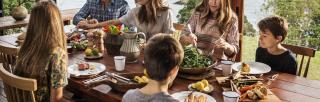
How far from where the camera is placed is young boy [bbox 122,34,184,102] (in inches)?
60.4

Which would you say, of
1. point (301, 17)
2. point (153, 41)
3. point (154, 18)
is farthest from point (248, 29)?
point (153, 41)

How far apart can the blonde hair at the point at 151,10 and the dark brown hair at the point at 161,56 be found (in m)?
1.45

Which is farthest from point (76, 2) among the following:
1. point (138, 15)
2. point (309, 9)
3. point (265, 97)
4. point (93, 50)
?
point (265, 97)

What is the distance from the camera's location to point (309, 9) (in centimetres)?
325

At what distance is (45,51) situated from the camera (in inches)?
77.7

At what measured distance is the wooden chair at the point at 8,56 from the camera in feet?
7.68

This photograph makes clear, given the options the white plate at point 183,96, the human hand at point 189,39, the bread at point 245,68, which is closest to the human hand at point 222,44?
the human hand at point 189,39

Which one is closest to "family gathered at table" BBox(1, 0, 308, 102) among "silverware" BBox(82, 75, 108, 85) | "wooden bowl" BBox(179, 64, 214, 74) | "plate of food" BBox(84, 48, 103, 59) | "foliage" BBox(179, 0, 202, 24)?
"silverware" BBox(82, 75, 108, 85)

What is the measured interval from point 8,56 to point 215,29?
1.46 metres

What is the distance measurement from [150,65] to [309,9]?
7.09 feet

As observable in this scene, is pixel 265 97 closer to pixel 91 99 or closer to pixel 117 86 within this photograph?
pixel 117 86

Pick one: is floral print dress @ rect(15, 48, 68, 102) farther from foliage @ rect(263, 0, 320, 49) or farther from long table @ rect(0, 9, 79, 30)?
foliage @ rect(263, 0, 320, 49)

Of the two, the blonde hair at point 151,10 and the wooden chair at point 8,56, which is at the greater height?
the blonde hair at point 151,10

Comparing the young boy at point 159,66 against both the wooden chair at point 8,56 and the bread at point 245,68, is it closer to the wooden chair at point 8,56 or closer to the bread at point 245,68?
the bread at point 245,68
